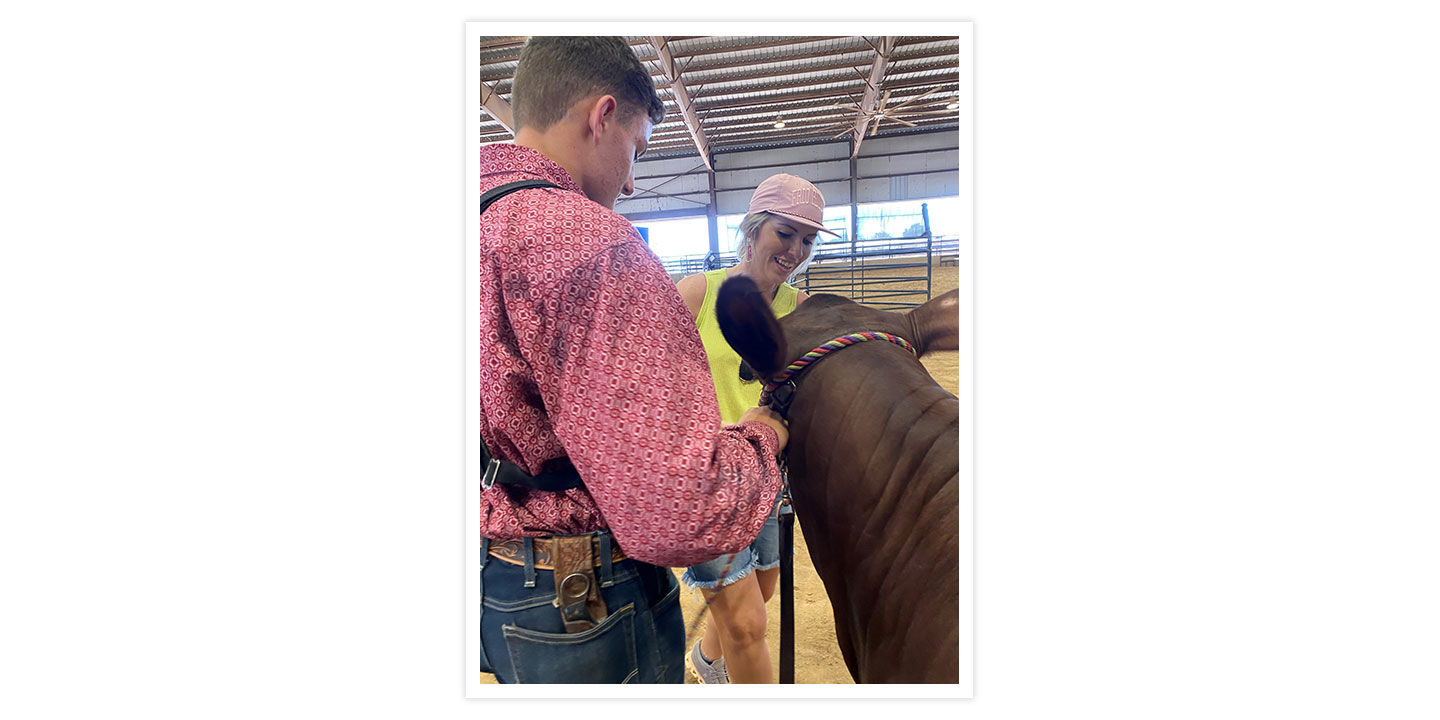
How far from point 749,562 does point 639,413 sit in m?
0.58

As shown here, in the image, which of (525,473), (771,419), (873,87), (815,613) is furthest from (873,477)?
(873,87)

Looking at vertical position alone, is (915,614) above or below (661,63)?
below

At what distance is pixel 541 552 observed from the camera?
109cm

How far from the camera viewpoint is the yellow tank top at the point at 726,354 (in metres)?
1.30

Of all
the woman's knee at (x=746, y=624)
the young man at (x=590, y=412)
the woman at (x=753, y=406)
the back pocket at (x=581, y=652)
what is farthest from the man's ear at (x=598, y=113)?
the woman's knee at (x=746, y=624)

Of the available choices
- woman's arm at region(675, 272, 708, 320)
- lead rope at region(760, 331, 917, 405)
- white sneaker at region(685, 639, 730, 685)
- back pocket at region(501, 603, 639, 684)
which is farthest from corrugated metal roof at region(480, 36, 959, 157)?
white sneaker at region(685, 639, 730, 685)

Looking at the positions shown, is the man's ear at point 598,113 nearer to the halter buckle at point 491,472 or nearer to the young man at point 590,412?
the young man at point 590,412
